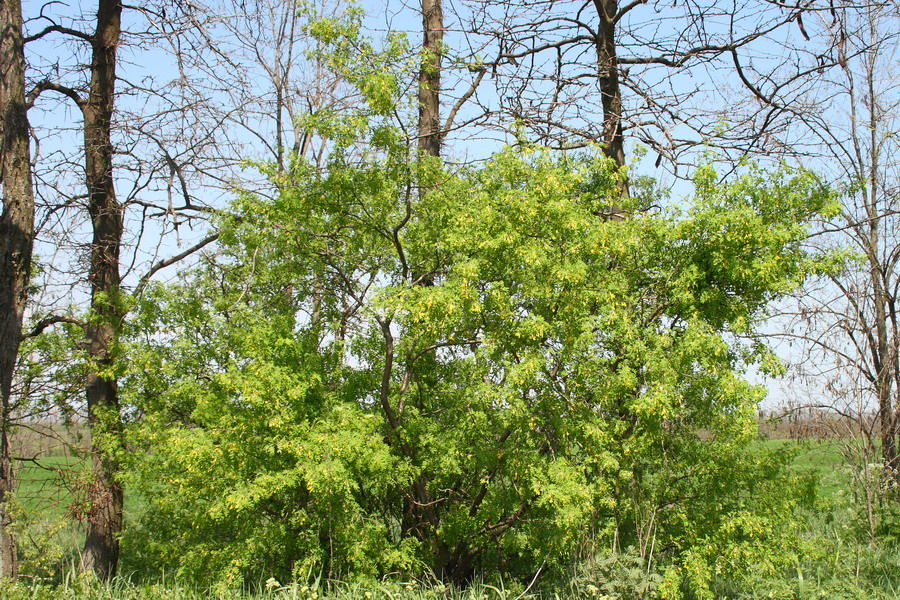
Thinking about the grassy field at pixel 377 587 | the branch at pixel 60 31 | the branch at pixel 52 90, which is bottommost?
the grassy field at pixel 377 587

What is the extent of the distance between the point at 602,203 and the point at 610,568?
3.95 meters

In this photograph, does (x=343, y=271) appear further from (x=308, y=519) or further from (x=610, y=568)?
(x=610, y=568)

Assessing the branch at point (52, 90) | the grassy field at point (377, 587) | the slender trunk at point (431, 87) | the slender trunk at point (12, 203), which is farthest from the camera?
the slender trunk at point (431, 87)

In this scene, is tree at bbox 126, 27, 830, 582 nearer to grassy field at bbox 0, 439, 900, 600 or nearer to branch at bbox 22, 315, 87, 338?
grassy field at bbox 0, 439, 900, 600

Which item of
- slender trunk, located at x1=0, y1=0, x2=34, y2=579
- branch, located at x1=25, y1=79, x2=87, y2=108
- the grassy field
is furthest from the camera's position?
branch, located at x1=25, y1=79, x2=87, y2=108

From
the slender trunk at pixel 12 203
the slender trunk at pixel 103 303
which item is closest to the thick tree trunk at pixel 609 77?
the slender trunk at pixel 103 303

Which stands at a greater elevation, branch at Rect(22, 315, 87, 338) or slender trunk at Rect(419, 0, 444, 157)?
slender trunk at Rect(419, 0, 444, 157)

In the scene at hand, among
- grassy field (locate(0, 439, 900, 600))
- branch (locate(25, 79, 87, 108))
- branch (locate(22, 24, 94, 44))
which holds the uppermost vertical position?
branch (locate(22, 24, 94, 44))

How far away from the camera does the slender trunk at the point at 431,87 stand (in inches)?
404

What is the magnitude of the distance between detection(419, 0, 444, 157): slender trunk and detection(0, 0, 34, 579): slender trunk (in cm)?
445

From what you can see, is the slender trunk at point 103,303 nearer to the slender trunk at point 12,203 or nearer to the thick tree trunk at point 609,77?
the slender trunk at point 12,203

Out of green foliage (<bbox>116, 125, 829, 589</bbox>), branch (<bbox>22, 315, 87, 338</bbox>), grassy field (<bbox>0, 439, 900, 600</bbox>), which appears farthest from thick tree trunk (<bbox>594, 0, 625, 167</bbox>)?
branch (<bbox>22, 315, 87, 338</bbox>)

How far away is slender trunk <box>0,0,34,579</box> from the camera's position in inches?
277

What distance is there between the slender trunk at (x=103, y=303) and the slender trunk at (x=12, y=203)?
67.9 inches
